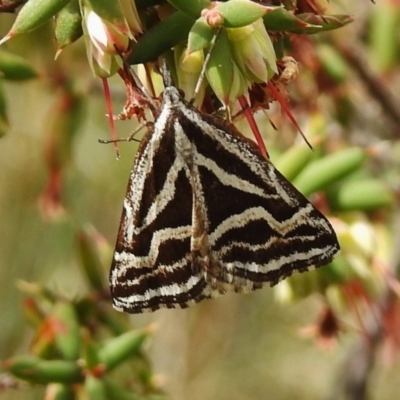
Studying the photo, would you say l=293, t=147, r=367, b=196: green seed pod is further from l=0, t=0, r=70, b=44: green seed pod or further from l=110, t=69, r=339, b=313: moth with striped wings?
l=0, t=0, r=70, b=44: green seed pod

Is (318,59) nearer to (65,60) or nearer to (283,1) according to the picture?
(65,60)

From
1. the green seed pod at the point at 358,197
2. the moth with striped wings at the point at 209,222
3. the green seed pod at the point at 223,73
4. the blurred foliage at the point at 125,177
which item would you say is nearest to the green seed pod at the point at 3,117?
the blurred foliage at the point at 125,177

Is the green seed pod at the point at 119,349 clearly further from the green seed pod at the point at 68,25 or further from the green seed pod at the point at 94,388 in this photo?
the green seed pod at the point at 68,25

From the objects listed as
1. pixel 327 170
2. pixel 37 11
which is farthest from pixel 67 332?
pixel 37 11

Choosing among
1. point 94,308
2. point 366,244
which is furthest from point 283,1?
point 94,308

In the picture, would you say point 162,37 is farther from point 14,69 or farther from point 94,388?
point 94,388

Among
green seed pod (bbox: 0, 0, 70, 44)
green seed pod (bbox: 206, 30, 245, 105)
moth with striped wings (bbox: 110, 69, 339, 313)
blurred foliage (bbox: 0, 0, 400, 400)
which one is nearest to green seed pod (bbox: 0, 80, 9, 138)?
blurred foliage (bbox: 0, 0, 400, 400)
